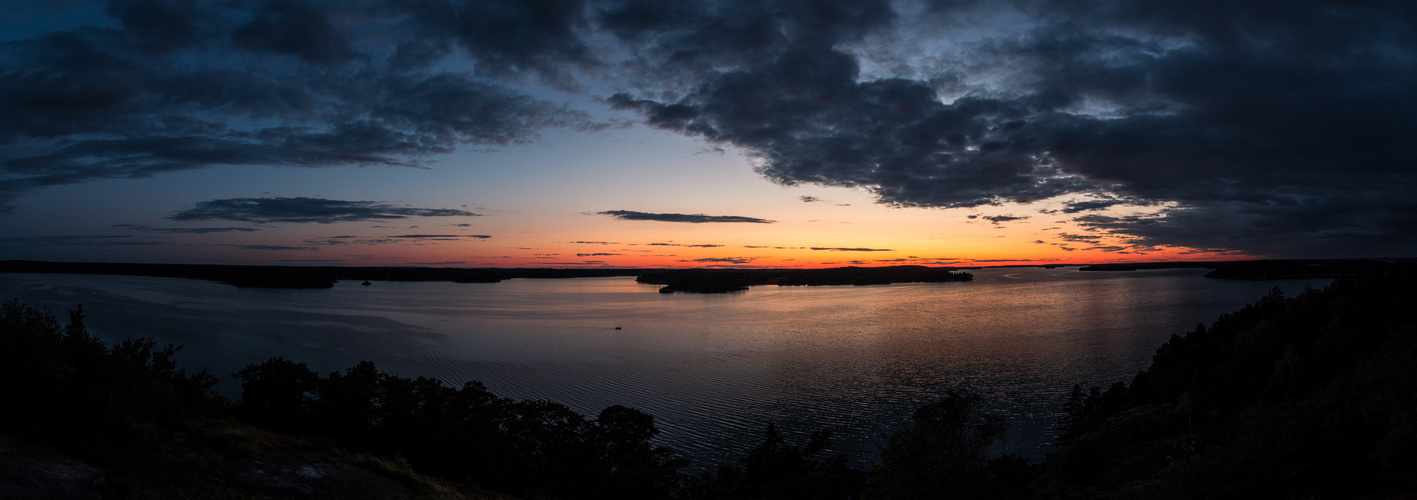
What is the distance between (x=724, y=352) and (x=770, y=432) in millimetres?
29839

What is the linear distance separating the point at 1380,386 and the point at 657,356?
4349 cm

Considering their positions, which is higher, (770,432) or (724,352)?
(770,432)

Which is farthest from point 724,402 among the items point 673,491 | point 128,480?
point 128,480

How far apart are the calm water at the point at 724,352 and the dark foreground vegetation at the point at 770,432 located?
4095 mm

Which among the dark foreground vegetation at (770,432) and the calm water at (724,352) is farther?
the calm water at (724,352)

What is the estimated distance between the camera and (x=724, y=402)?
36.3 m

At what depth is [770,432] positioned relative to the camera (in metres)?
25.5

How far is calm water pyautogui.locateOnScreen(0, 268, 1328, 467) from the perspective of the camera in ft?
111

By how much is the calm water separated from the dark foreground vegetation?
13.4ft

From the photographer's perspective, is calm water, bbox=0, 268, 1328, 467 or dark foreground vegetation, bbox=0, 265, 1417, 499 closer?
dark foreground vegetation, bbox=0, 265, 1417, 499

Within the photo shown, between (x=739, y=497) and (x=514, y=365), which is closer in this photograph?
(x=739, y=497)

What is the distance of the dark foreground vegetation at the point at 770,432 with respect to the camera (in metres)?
10.8

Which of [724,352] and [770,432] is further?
[724,352]

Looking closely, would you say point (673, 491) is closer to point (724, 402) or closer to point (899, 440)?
point (899, 440)
